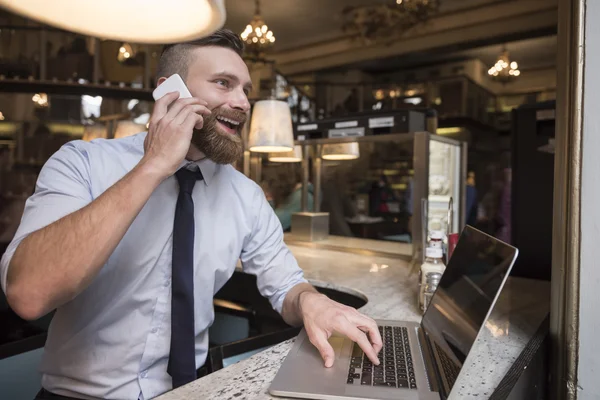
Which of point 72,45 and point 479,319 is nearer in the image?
point 479,319

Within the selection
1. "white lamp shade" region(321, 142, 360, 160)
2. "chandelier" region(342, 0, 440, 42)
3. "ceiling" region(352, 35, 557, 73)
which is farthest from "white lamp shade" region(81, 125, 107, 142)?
"ceiling" region(352, 35, 557, 73)

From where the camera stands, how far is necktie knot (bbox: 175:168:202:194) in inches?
50.6

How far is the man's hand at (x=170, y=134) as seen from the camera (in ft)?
3.24

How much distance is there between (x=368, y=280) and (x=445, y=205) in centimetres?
134

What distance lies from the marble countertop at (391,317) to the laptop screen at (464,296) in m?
0.05

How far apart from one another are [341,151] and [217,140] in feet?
6.10

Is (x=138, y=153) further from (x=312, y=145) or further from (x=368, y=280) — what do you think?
(x=312, y=145)

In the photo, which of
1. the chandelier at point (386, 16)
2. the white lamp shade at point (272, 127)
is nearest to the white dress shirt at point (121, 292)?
the white lamp shade at point (272, 127)

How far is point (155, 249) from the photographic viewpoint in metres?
1.25

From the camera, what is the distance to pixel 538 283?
74.2 inches

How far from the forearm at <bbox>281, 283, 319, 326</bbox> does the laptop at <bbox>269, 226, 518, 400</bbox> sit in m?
0.13

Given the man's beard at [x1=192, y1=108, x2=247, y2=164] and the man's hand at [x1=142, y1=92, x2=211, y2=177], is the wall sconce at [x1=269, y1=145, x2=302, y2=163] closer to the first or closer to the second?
the man's beard at [x1=192, y1=108, x2=247, y2=164]

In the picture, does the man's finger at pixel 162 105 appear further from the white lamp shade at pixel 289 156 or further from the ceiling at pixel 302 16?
the ceiling at pixel 302 16

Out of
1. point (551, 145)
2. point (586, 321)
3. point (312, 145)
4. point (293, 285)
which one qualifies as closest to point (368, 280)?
point (293, 285)
